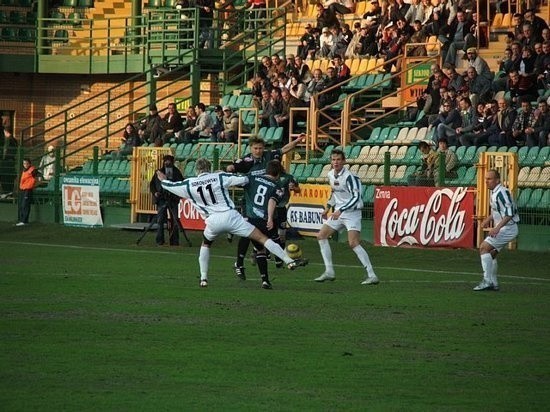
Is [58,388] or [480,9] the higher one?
[480,9]

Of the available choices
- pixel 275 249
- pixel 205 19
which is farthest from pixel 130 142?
pixel 275 249

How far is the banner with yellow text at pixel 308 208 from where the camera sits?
92.3 ft

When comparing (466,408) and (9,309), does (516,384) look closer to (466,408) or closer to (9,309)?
(466,408)

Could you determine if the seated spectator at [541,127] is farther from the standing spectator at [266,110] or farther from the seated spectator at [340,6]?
the seated spectator at [340,6]

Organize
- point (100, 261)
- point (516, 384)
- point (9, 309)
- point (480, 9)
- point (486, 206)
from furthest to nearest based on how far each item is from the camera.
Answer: point (480, 9)
point (486, 206)
point (100, 261)
point (9, 309)
point (516, 384)

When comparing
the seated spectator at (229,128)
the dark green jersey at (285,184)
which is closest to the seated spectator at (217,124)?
the seated spectator at (229,128)

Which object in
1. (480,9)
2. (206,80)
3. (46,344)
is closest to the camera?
(46,344)

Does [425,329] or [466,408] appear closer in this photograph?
[466,408]

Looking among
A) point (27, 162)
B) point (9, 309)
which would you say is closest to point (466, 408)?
point (9, 309)

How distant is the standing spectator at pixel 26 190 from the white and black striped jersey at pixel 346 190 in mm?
16052

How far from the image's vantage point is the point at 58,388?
10391 millimetres

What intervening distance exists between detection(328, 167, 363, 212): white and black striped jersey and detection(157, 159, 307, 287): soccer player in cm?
177

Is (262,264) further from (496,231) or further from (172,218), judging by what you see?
(172,218)

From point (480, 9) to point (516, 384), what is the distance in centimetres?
2281
